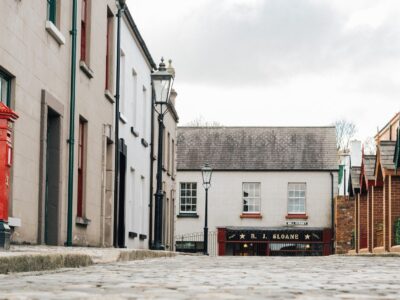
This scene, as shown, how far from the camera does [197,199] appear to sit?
47.9 m

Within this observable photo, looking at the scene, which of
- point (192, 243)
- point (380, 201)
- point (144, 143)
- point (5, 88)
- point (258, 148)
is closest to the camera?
point (5, 88)

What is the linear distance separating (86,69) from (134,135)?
25.2 ft

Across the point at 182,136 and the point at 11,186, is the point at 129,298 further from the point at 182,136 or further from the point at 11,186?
the point at 182,136

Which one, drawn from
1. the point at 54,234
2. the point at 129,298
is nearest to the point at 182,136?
the point at 54,234

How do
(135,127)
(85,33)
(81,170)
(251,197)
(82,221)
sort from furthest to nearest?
1. (251,197)
2. (135,127)
3. (85,33)
4. (81,170)
5. (82,221)

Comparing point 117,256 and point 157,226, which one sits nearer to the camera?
point 117,256

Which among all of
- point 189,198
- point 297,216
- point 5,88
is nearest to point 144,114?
point 5,88

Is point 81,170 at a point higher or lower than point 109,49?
lower

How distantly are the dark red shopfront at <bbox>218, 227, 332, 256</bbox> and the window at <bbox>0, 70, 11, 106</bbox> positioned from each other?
35139mm

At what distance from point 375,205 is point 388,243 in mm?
3203

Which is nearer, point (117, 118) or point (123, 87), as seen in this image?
point (117, 118)

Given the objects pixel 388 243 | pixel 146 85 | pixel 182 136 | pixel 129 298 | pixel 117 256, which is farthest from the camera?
pixel 182 136

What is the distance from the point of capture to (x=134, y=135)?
82.3 feet

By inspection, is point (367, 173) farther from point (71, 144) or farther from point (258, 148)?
point (258, 148)
